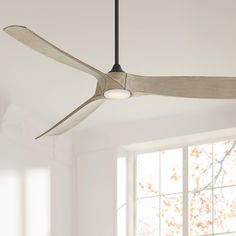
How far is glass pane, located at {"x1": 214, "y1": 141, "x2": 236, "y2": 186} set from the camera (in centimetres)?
560

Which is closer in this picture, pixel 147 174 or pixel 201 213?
pixel 201 213


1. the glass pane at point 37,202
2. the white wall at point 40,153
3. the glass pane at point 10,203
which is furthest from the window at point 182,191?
the glass pane at point 10,203

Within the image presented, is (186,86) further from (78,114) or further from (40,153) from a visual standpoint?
(40,153)

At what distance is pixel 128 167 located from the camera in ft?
19.8

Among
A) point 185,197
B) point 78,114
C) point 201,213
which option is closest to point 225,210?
point 201,213

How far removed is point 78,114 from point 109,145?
2.67m

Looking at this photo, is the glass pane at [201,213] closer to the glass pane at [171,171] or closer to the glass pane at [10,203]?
the glass pane at [171,171]

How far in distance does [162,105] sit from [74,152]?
41.5 inches

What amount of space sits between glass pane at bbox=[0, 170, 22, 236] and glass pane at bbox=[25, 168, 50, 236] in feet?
0.37

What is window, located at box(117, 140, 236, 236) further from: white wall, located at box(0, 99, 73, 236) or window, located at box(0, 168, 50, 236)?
window, located at box(0, 168, 50, 236)

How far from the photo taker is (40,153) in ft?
18.6

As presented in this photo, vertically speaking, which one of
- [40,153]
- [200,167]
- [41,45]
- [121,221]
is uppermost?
[41,45]

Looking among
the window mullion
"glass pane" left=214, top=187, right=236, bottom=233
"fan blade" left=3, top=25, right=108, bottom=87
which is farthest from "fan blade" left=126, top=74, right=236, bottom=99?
the window mullion

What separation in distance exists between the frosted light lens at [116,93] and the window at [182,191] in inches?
107
